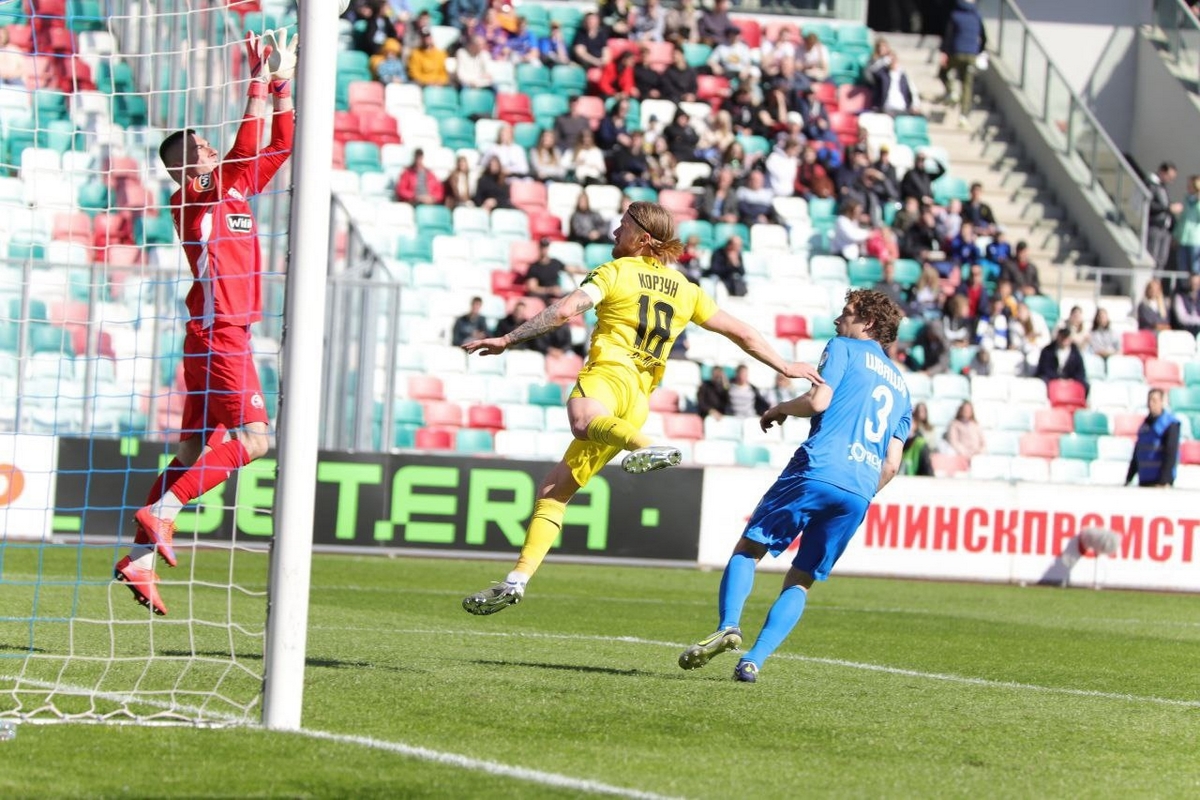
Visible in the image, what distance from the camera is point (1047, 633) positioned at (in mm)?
13008

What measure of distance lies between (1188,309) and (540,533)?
60.6ft

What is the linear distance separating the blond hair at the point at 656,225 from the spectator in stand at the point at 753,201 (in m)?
15.6

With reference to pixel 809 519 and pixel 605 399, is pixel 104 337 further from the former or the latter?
pixel 809 519

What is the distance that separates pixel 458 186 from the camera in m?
23.2

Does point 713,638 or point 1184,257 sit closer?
point 713,638

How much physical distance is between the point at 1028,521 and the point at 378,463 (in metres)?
6.85

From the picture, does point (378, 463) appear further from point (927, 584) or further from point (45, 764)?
point (45, 764)

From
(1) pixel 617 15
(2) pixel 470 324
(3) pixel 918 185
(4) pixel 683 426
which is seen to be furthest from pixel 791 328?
(1) pixel 617 15

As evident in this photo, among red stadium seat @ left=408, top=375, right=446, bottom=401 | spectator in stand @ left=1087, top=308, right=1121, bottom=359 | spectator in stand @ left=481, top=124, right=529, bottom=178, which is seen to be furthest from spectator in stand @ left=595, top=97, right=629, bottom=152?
spectator in stand @ left=1087, top=308, right=1121, bottom=359

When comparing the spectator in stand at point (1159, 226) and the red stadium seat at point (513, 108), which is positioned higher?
the red stadium seat at point (513, 108)

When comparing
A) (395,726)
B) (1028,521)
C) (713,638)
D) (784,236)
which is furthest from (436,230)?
(395,726)

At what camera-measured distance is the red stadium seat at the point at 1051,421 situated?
23.3 metres

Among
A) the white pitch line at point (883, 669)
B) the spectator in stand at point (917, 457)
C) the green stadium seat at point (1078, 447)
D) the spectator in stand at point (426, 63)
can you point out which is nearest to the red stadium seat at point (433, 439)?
the spectator in stand at point (917, 457)

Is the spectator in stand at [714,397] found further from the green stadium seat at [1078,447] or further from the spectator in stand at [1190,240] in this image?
the spectator in stand at [1190,240]
